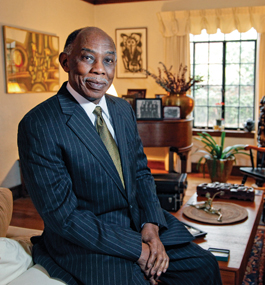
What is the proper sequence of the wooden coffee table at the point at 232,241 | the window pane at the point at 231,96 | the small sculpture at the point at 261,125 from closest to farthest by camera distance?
the wooden coffee table at the point at 232,241 → the small sculpture at the point at 261,125 → the window pane at the point at 231,96

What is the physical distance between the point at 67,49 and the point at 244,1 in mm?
4664

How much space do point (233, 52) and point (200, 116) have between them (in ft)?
3.75

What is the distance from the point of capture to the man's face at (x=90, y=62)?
1.44m

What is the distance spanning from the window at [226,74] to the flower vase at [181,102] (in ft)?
5.25

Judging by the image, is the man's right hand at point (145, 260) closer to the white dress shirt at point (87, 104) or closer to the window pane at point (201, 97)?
the white dress shirt at point (87, 104)

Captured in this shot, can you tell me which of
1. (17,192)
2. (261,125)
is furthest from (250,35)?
(17,192)

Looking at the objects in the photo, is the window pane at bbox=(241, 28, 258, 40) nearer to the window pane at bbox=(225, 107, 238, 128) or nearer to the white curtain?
the white curtain

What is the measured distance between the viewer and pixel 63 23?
540cm

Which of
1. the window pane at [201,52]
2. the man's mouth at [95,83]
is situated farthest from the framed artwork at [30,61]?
Answer: the man's mouth at [95,83]

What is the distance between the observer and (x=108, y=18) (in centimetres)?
614

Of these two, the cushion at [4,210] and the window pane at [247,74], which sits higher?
the window pane at [247,74]

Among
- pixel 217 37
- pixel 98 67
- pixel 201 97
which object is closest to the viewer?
pixel 98 67

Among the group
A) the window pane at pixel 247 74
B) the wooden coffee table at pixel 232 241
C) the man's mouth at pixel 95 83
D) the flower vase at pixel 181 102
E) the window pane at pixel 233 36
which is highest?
the window pane at pixel 233 36

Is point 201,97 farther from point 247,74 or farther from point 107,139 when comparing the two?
point 107,139
